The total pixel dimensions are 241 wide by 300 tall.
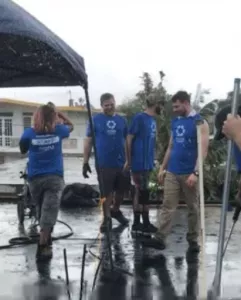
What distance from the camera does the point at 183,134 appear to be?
7141mm

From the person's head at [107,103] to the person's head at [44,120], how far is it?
1.36 metres

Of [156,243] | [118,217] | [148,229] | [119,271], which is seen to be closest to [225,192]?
[119,271]

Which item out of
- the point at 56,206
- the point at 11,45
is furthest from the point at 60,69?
the point at 56,206

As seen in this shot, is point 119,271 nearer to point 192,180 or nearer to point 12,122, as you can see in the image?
point 192,180

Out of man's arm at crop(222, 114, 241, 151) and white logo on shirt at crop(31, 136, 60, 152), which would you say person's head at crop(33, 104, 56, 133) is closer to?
white logo on shirt at crop(31, 136, 60, 152)

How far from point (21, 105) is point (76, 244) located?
1519 inches

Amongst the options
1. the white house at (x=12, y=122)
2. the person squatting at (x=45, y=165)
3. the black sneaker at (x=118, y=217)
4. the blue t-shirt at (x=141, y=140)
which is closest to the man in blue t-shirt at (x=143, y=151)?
the blue t-shirt at (x=141, y=140)

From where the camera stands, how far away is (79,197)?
10.6 metres

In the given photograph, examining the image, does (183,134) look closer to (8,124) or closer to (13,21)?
(13,21)

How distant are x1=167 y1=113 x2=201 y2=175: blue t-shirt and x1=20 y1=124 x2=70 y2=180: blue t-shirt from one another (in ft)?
4.39

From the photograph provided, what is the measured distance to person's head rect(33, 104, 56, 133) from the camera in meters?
6.80

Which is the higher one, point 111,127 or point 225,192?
point 111,127

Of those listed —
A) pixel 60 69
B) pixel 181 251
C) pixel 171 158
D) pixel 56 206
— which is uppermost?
pixel 60 69

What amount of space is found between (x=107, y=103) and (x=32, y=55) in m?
2.69
